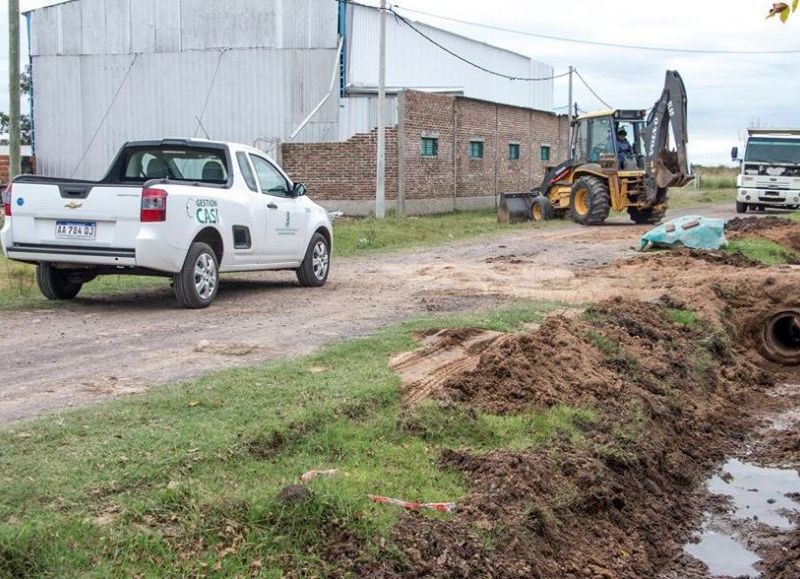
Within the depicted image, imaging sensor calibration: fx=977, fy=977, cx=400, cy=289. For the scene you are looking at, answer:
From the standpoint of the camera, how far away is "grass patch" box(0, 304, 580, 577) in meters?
4.14

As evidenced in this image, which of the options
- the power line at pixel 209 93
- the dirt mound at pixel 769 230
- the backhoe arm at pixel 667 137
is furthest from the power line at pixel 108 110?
the dirt mound at pixel 769 230

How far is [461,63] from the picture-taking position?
39.5 meters

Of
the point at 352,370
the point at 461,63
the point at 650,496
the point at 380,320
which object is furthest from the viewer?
the point at 461,63

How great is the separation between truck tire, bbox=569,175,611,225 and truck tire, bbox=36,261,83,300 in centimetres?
1755

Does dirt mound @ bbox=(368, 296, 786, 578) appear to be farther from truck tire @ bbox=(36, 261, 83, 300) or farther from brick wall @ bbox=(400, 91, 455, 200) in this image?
brick wall @ bbox=(400, 91, 455, 200)

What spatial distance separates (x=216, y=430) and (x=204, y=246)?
5.39 m

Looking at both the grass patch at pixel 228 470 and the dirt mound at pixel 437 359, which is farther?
the dirt mound at pixel 437 359

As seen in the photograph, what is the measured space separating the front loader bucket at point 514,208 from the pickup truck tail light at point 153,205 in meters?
19.8

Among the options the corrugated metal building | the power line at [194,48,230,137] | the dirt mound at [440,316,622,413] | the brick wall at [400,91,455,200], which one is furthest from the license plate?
the power line at [194,48,230,137]

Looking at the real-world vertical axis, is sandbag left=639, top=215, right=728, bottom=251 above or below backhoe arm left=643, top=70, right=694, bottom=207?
below

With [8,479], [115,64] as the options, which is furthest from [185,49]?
[8,479]

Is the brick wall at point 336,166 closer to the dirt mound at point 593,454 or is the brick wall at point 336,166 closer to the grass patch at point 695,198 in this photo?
the grass patch at point 695,198

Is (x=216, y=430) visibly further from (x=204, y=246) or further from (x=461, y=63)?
(x=461, y=63)

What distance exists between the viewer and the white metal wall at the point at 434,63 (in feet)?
104
